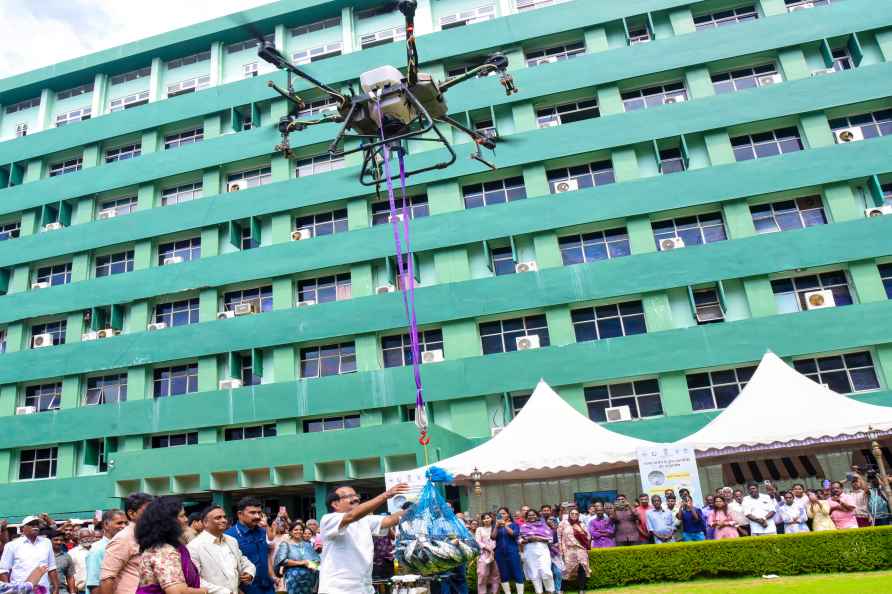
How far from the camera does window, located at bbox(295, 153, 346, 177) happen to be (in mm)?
27016

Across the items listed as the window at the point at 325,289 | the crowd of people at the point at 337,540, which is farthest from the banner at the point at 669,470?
the window at the point at 325,289

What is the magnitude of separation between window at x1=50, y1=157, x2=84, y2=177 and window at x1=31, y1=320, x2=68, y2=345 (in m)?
6.84

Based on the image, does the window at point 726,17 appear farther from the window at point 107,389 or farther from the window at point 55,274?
the window at point 55,274

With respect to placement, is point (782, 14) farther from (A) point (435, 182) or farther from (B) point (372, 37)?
(B) point (372, 37)

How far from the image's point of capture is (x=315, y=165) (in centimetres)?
2736

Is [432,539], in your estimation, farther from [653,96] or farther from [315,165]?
[315,165]

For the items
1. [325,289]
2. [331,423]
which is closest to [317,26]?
[325,289]

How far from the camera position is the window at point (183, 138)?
29500mm

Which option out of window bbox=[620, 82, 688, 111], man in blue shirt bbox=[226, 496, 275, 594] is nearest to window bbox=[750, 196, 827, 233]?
window bbox=[620, 82, 688, 111]

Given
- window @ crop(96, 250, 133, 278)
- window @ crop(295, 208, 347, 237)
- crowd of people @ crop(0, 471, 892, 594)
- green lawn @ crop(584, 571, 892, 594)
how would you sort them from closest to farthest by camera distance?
crowd of people @ crop(0, 471, 892, 594)
green lawn @ crop(584, 571, 892, 594)
window @ crop(295, 208, 347, 237)
window @ crop(96, 250, 133, 278)

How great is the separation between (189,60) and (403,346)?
16.6m

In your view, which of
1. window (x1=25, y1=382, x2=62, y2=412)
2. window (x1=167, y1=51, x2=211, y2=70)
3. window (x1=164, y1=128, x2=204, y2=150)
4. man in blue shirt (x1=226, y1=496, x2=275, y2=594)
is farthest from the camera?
window (x1=167, y1=51, x2=211, y2=70)

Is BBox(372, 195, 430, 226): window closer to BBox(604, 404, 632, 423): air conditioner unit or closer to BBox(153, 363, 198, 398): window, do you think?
BBox(153, 363, 198, 398): window

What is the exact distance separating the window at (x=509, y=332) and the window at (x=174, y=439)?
10837 millimetres
